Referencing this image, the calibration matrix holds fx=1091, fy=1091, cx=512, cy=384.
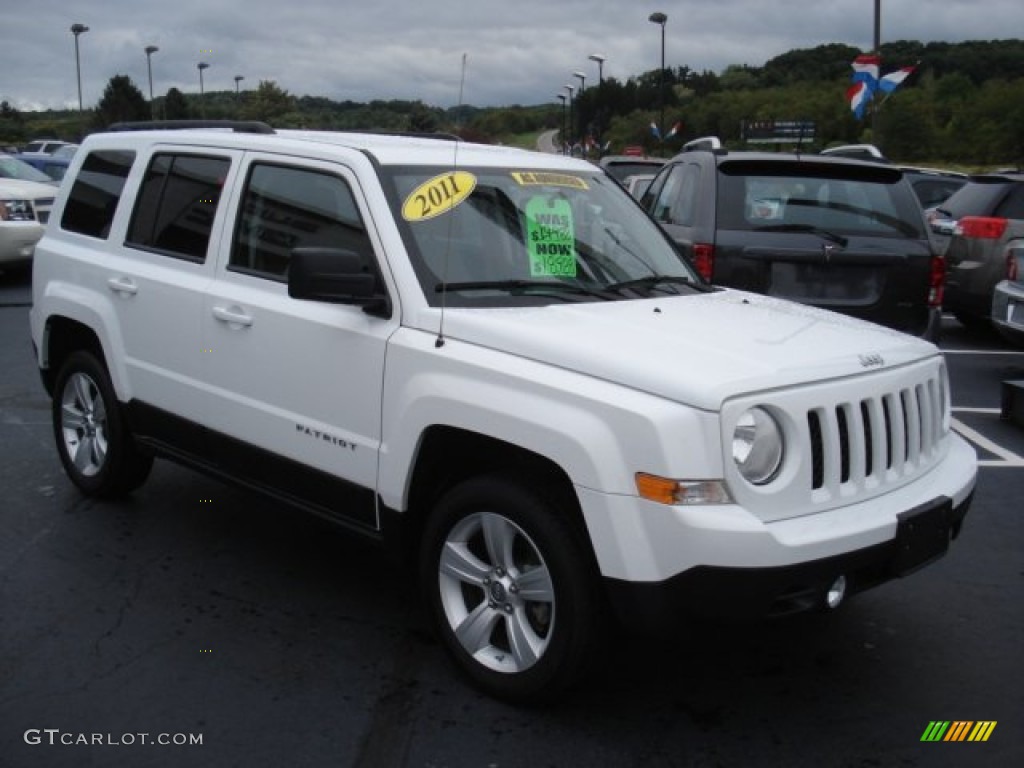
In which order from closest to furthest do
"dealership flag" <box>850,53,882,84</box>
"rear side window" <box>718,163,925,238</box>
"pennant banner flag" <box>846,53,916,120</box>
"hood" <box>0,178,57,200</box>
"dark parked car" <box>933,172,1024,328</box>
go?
1. "rear side window" <box>718,163,925,238</box>
2. "dark parked car" <box>933,172,1024,328</box>
3. "hood" <box>0,178,57,200</box>
4. "pennant banner flag" <box>846,53,916,120</box>
5. "dealership flag" <box>850,53,882,84</box>

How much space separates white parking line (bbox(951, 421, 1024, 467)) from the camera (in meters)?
6.61

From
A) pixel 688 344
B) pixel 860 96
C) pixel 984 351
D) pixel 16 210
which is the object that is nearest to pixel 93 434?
pixel 688 344

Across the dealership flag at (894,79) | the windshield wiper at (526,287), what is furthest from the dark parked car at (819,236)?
the dealership flag at (894,79)

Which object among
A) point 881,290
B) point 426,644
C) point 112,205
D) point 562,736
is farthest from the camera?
point 881,290

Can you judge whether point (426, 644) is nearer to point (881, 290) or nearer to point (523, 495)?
point (523, 495)

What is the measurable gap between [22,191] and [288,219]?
1159 centimetres

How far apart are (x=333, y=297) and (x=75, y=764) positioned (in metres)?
1.65

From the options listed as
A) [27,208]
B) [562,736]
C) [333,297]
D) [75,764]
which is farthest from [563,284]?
[27,208]

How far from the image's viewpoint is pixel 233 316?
436 centimetres

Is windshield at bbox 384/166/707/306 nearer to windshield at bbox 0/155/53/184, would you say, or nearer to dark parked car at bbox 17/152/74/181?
windshield at bbox 0/155/53/184

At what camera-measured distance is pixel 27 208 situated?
561 inches

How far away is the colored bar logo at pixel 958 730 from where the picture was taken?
341 centimetres

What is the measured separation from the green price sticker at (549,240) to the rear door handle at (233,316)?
3.77ft

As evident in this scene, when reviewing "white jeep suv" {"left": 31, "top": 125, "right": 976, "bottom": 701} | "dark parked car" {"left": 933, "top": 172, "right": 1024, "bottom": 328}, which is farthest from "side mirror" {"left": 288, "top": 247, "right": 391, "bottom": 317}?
"dark parked car" {"left": 933, "top": 172, "right": 1024, "bottom": 328}
